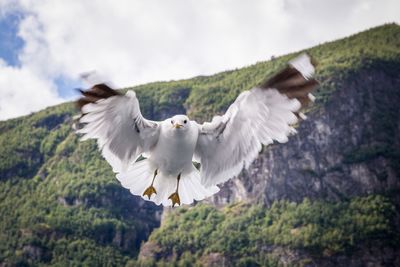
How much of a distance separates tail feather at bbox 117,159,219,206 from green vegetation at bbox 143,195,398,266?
2980 inches

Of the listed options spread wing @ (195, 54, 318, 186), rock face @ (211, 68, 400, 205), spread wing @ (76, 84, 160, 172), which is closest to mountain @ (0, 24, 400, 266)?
rock face @ (211, 68, 400, 205)

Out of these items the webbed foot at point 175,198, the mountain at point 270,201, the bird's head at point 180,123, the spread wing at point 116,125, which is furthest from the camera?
the mountain at point 270,201

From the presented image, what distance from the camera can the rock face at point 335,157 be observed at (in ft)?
310

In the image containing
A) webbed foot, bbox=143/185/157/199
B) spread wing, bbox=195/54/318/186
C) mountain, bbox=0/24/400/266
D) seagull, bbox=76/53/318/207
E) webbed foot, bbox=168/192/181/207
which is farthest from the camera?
mountain, bbox=0/24/400/266

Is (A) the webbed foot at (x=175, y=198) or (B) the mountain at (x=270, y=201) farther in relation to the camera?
(B) the mountain at (x=270, y=201)

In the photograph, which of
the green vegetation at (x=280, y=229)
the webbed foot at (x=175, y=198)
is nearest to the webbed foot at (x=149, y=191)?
the webbed foot at (x=175, y=198)

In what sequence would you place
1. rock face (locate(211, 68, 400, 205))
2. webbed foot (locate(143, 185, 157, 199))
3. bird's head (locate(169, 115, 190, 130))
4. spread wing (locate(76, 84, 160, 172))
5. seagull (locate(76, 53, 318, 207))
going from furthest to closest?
rock face (locate(211, 68, 400, 205)) → webbed foot (locate(143, 185, 157, 199)) → bird's head (locate(169, 115, 190, 130)) → spread wing (locate(76, 84, 160, 172)) → seagull (locate(76, 53, 318, 207))

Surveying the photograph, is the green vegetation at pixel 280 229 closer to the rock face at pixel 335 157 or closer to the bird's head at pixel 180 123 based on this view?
the rock face at pixel 335 157

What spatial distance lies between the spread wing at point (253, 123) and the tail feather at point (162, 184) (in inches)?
20.0

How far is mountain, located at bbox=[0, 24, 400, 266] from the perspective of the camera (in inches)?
3468

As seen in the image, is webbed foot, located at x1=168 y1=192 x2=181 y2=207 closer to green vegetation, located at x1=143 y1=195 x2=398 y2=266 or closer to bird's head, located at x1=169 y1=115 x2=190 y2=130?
bird's head, located at x1=169 y1=115 x2=190 y2=130

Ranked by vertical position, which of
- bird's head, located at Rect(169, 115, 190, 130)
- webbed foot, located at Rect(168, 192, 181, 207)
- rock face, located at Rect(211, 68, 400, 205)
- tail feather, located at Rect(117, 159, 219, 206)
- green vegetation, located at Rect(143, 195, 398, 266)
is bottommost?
webbed foot, located at Rect(168, 192, 181, 207)

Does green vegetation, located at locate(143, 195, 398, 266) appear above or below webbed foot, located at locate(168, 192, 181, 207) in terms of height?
above

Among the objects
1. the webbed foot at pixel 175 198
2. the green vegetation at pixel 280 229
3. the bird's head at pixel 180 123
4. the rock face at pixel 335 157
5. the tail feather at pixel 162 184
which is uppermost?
the rock face at pixel 335 157
